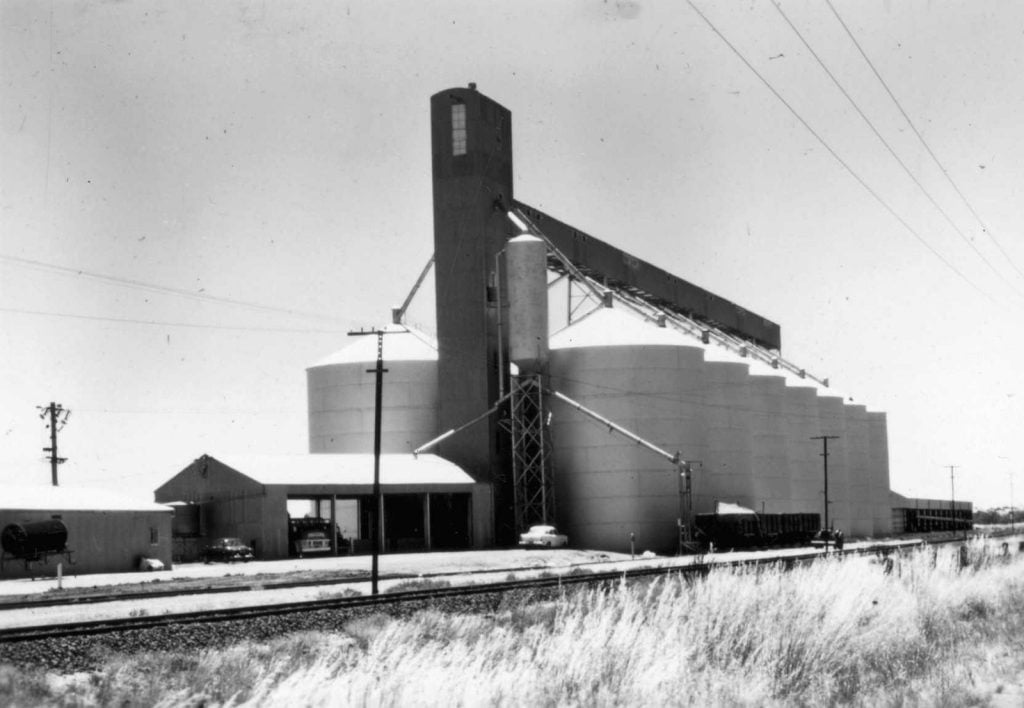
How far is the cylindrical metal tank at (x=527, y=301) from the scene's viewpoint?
71.2 metres

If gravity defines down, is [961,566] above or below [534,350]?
below

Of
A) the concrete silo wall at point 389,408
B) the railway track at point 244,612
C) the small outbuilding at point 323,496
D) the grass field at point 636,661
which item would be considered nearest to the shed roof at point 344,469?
the small outbuilding at point 323,496

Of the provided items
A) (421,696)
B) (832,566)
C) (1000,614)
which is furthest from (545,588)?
(421,696)

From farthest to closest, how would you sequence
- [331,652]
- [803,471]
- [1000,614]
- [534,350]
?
[803,471], [534,350], [1000,614], [331,652]

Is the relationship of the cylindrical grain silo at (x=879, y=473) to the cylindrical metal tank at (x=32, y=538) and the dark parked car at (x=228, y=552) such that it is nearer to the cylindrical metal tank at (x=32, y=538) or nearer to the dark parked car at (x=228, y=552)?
the dark parked car at (x=228, y=552)

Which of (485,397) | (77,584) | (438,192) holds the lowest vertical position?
(77,584)

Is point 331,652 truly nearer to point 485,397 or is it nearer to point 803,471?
point 485,397

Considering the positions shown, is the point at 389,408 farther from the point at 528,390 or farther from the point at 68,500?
the point at 68,500

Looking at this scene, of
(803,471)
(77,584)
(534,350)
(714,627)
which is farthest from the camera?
(803,471)

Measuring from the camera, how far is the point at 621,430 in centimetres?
6956

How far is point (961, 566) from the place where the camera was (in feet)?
126

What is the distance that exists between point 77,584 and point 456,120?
37.4 m

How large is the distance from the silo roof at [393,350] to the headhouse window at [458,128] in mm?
11984

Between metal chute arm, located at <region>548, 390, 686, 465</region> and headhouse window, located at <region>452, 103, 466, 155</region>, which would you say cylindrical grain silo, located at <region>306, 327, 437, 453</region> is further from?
headhouse window, located at <region>452, 103, 466, 155</region>
